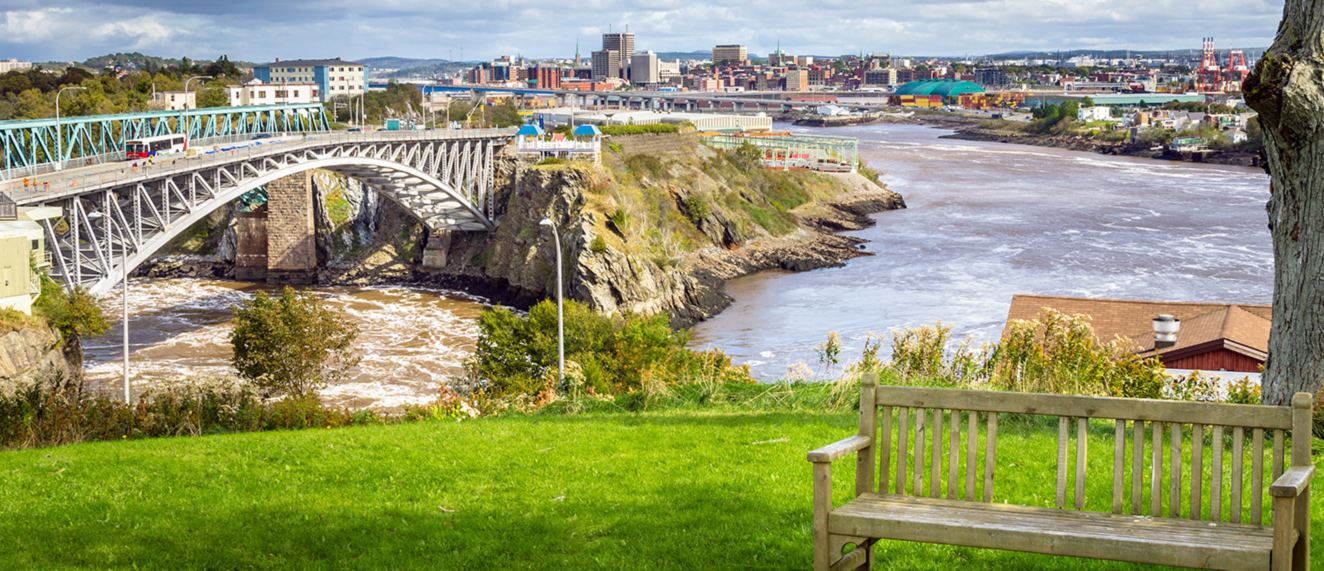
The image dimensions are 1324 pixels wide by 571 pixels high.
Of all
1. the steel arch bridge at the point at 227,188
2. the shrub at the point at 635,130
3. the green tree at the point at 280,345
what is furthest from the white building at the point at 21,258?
the shrub at the point at 635,130

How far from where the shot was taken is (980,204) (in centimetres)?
6619

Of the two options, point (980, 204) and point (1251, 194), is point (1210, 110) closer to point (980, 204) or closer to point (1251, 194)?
Answer: point (1251, 194)

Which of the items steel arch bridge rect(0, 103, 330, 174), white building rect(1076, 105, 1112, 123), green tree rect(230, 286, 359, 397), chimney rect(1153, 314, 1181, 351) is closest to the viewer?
chimney rect(1153, 314, 1181, 351)

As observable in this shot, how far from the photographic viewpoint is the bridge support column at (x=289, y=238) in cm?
5059

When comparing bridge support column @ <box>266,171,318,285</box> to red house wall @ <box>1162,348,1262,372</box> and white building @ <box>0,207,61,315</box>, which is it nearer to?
white building @ <box>0,207,61,315</box>

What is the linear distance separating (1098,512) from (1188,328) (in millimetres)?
15181

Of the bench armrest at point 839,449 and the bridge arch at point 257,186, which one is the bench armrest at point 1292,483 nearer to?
the bench armrest at point 839,449

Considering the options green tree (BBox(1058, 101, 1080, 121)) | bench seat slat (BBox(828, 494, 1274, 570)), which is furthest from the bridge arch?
green tree (BBox(1058, 101, 1080, 121))

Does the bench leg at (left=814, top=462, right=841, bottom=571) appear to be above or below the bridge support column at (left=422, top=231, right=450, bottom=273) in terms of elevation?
above

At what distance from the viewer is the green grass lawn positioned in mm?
5348

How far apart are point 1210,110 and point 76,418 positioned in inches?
5378

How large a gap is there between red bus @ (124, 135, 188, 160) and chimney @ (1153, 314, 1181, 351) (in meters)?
31.2

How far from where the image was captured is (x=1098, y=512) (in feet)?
15.3

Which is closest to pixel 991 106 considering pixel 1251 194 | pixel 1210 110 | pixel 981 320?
pixel 1210 110
